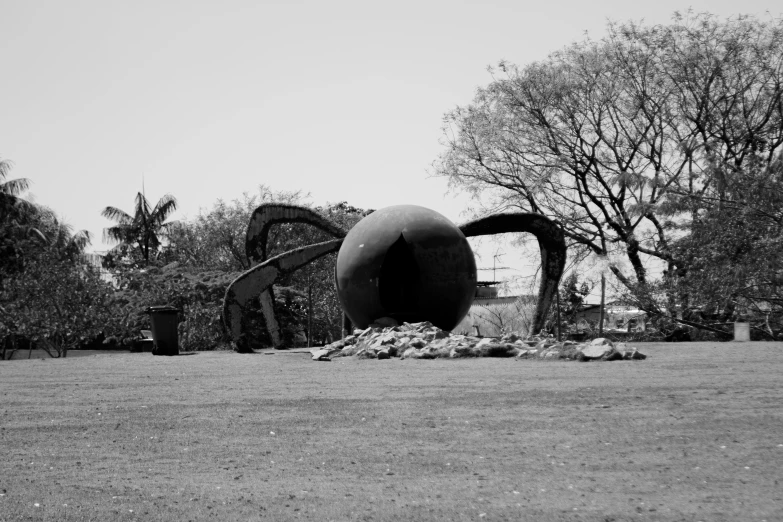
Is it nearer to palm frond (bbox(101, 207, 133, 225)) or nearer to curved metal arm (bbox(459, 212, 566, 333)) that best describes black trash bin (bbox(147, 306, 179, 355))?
curved metal arm (bbox(459, 212, 566, 333))

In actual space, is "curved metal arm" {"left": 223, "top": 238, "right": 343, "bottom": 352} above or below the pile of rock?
above

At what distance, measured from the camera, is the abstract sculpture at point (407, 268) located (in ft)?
57.8

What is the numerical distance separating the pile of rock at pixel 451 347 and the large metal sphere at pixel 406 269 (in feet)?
3.15

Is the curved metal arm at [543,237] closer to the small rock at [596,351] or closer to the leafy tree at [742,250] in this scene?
the leafy tree at [742,250]

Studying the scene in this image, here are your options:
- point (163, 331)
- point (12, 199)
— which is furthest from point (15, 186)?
point (163, 331)

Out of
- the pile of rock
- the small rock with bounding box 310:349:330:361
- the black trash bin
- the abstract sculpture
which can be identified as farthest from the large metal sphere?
the black trash bin

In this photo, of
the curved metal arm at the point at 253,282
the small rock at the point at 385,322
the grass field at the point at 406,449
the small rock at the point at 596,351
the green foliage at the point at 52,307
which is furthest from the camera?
the green foliage at the point at 52,307

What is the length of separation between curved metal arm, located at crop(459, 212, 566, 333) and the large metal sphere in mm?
1940

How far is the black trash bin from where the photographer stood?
68.2 feet

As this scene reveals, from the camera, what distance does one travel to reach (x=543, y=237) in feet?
66.0

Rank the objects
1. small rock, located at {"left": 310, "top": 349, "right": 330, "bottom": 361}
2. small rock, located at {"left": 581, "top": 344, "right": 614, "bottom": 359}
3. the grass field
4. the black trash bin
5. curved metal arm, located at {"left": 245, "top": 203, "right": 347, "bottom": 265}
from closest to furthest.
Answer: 1. the grass field
2. small rock, located at {"left": 581, "top": 344, "right": 614, "bottom": 359}
3. small rock, located at {"left": 310, "top": 349, "right": 330, "bottom": 361}
4. the black trash bin
5. curved metal arm, located at {"left": 245, "top": 203, "right": 347, "bottom": 265}

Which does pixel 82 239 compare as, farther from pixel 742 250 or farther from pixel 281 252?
pixel 742 250

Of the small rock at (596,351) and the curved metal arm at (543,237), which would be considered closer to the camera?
Result: the small rock at (596,351)

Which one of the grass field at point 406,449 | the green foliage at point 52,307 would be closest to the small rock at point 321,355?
the grass field at point 406,449
